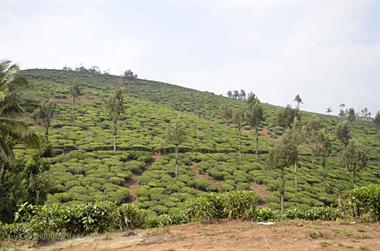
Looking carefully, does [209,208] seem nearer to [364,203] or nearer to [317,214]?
[317,214]

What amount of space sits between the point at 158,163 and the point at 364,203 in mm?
29656

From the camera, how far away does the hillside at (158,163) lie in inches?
1288

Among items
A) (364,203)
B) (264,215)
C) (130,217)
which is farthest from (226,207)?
(364,203)

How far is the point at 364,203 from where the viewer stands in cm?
1479

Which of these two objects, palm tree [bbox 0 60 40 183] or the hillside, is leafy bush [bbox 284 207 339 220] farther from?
the hillside

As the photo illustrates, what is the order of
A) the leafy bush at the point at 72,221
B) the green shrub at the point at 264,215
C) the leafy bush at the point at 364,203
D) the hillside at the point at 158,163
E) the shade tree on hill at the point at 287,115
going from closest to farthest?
1. the leafy bush at the point at 72,221
2. the leafy bush at the point at 364,203
3. the green shrub at the point at 264,215
4. the hillside at the point at 158,163
5. the shade tree on hill at the point at 287,115

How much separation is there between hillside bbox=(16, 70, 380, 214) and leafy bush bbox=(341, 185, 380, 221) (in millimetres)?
15387

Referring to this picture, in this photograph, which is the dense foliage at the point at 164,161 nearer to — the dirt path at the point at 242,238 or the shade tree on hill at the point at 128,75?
the dirt path at the point at 242,238

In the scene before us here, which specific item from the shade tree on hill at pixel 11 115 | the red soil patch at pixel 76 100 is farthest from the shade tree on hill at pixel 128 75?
the shade tree on hill at pixel 11 115

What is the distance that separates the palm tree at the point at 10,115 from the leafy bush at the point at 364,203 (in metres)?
14.1

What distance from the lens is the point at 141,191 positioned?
33125 millimetres

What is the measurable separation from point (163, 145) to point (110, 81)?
71.1m

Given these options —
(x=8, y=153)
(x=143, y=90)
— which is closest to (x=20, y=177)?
(x=8, y=153)

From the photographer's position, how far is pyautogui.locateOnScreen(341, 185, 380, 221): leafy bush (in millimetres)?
14383
